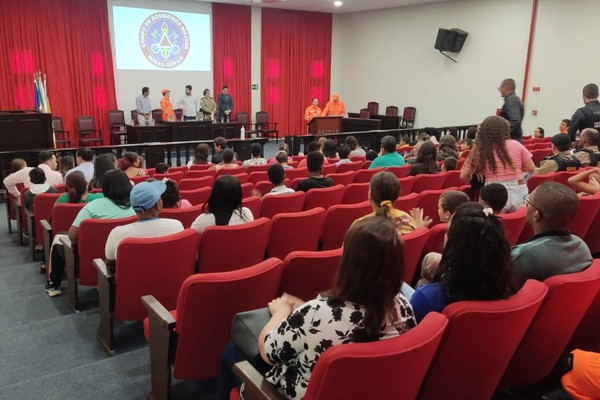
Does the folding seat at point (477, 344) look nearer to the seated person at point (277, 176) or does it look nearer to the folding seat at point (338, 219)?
the folding seat at point (338, 219)

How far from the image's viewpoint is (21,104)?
1110 centimetres

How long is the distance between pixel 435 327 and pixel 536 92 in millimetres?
11156

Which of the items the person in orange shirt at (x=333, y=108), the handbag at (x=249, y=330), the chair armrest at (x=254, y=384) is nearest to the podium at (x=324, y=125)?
the person in orange shirt at (x=333, y=108)

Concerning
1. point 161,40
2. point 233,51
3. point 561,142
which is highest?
point 161,40

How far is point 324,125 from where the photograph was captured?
11789mm

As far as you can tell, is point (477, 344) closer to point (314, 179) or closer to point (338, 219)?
point (338, 219)

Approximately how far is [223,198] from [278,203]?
2.93 feet

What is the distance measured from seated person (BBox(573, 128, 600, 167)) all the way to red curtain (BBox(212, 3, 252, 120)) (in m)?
10.6

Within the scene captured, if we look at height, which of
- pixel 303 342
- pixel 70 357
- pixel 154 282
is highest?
pixel 303 342

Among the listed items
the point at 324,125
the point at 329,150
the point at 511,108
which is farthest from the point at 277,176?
the point at 324,125

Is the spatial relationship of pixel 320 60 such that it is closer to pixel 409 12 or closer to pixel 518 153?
pixel 409 12

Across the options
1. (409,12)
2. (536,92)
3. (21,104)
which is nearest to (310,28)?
(409,12)

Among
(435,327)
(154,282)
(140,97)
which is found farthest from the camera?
(140,97)

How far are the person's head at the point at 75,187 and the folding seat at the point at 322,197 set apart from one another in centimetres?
188
